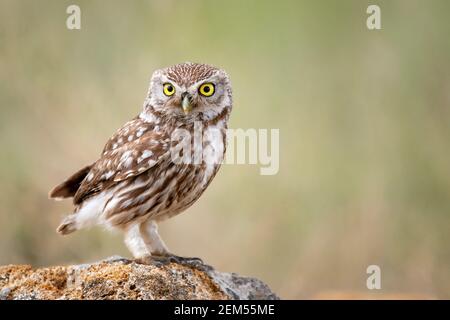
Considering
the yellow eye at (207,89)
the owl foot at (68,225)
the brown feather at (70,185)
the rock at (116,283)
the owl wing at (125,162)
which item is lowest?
the rock at (116,283)

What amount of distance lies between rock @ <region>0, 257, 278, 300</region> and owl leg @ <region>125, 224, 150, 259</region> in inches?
8.9

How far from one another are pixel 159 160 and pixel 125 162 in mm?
213

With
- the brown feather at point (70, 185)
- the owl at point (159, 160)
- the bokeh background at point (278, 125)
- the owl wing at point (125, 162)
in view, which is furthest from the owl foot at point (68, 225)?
the bokeh background at point (278, 125)

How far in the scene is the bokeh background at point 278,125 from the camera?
6703 mm

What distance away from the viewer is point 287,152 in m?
7.07

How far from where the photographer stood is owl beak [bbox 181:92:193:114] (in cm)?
404

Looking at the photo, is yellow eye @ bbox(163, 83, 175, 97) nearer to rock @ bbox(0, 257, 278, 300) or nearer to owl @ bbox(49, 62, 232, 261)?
owl @ bbox(49, 62, 232, 261)

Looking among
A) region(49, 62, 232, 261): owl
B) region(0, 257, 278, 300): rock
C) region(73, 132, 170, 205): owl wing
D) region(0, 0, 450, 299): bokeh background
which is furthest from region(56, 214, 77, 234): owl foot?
region(0, 0, 450, 299): bokeh background

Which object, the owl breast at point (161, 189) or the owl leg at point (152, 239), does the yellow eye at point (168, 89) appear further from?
the owl leg at point (152, 239)

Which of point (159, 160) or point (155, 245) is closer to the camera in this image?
point (159, 160)

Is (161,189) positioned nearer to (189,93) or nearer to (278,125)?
(189,93)

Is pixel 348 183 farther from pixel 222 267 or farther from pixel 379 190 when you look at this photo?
pixel 222 267

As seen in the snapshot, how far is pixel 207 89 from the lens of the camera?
13.7ft

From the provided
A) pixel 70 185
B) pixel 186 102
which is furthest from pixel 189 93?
pixel 70 185
